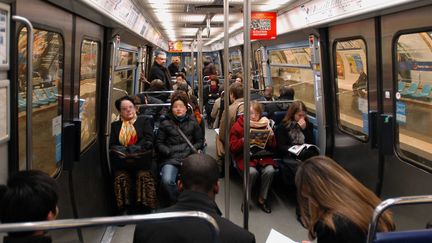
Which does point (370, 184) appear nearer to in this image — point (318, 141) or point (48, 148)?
point (318, 141)

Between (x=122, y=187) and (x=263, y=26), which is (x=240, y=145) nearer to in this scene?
(x=122, y=187)

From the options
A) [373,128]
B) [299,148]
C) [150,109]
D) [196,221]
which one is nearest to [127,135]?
[299,148]

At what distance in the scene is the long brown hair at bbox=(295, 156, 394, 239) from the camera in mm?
2035

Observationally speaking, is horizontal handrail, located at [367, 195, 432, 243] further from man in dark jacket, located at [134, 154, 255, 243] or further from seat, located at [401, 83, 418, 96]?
seat, located at [401, 83, 418, 96]

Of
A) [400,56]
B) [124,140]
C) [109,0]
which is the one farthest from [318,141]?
[109,0]

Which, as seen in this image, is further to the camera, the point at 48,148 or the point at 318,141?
the point at 318,141

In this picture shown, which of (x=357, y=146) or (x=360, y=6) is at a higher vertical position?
(x=360, y=6)

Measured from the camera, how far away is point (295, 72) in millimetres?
8695

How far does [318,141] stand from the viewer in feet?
20.0

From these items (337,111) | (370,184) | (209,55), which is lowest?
(370,184)

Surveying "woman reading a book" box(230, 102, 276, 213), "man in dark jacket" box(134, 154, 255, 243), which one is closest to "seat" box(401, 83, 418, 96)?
"woman reading a book" box(230, 102, 276, 213)

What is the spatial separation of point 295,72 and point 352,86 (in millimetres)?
3408

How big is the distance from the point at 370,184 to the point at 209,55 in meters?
20.4

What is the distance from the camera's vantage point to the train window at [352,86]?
4.91 m
